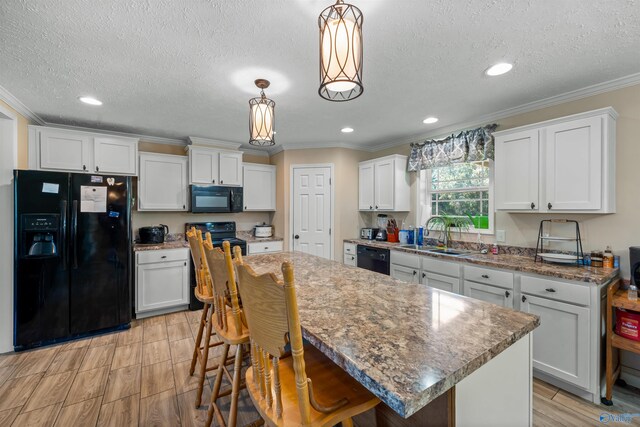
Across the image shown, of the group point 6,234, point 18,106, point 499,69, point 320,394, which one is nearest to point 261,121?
point 320,394

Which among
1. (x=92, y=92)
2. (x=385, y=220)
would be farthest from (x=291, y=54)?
(x=385, y=220)

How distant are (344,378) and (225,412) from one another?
120 centimetres

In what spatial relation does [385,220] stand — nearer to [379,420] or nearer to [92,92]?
[379,420]

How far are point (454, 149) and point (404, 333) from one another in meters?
2.98

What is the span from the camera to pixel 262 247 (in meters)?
4.27

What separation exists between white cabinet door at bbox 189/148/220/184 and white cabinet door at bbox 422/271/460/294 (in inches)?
121

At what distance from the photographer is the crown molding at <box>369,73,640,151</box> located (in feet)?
7.37

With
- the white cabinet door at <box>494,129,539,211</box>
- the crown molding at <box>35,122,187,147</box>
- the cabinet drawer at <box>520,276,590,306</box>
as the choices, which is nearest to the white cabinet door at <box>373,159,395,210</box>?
the white cabinet door at <box>494,129,539,211</box>

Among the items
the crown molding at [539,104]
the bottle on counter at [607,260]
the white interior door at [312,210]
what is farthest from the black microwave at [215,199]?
the bottle on counter at [607,260]

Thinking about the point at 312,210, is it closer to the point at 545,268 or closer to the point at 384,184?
the point at 384,184

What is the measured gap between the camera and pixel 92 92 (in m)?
2.49

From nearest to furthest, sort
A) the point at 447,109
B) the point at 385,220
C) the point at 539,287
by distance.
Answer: the point at 539,287 → the point at 447,109 → the point at 385,220

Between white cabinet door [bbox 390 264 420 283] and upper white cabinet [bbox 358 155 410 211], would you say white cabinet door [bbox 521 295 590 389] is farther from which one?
upper white cabinet [bbox 358 155 410 211]

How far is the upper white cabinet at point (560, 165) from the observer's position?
7.09ft
